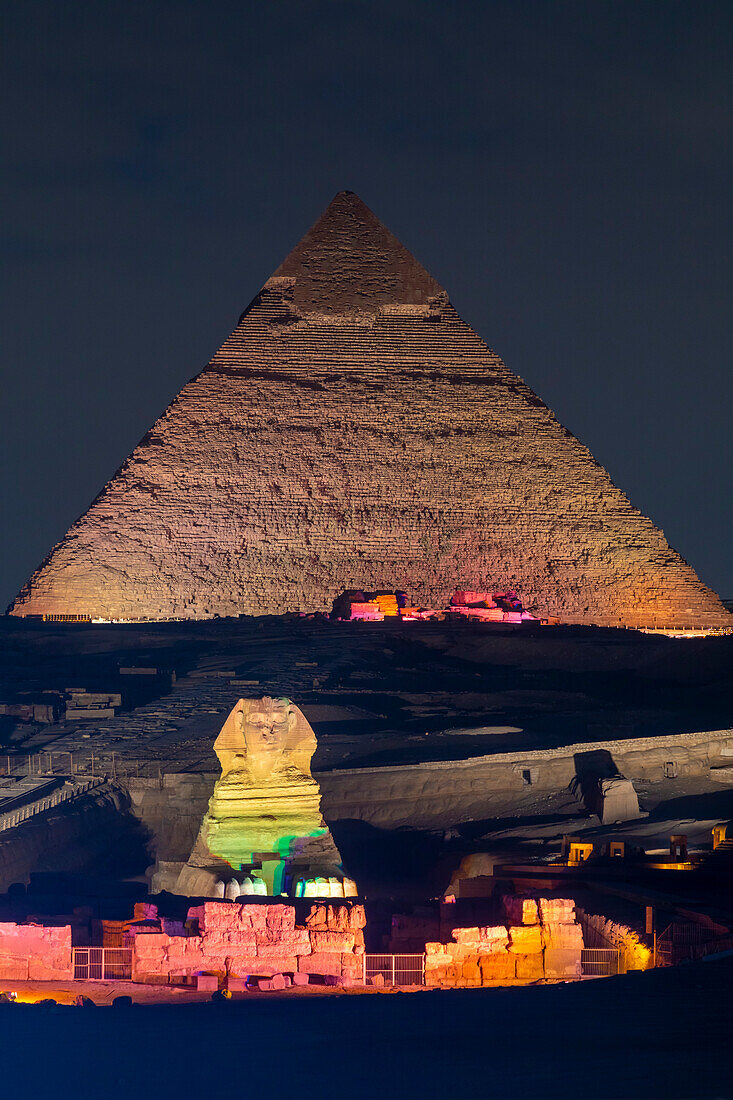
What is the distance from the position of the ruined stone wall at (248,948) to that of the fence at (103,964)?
137 millimetres

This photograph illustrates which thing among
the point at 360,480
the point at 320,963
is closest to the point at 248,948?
the point at 320,963

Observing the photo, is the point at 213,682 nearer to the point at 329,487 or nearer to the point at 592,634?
the point at 592,634

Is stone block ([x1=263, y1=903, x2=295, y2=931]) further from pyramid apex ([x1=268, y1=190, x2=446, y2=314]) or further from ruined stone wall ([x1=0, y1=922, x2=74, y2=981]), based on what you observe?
pyramid apex ([x1=268, y1=190, x2=446, y2=314])

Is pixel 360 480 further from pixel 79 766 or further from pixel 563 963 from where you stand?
pixel 563 963

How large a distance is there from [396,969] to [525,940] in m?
0.76

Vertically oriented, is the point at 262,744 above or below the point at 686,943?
above

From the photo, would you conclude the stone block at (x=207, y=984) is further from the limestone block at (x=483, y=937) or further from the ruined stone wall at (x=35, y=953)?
the limestone block at (x=483, y=937)

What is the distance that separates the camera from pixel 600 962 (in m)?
11.3

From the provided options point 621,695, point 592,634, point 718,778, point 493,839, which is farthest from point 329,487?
point 493,839

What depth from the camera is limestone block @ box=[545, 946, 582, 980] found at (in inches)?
430

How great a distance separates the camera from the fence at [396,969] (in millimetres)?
10609

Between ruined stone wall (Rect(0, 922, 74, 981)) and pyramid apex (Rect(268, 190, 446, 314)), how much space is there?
56732 millimetres

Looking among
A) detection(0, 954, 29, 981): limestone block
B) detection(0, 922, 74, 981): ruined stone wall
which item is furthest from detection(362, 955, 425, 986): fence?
detection(0, 954, 29, 981): limestone block

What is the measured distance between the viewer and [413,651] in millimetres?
36562
